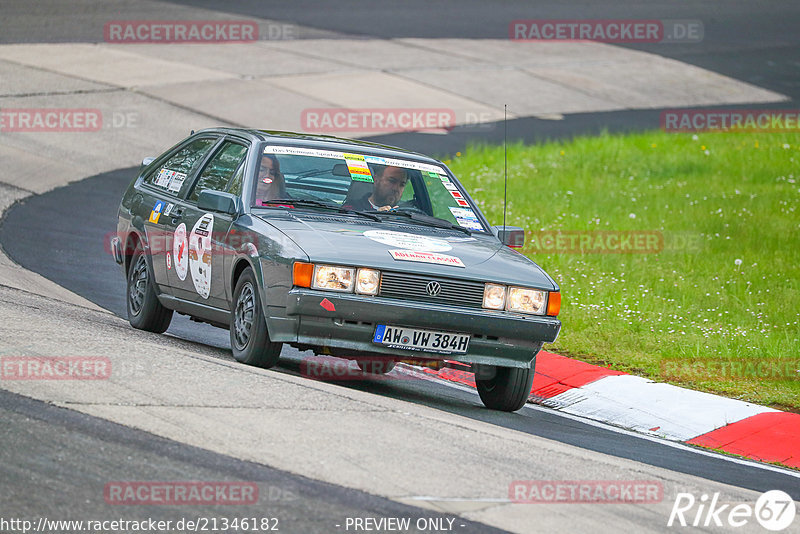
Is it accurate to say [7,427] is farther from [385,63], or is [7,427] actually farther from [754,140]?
[385,63]

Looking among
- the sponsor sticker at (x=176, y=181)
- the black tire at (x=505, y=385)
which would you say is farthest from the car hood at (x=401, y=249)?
the sponsor sticker at (x=176, y=181)

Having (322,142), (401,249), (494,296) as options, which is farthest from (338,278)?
(322,142)

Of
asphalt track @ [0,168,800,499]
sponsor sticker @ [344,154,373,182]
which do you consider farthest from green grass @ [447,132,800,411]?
sponsor sticker @ [344,154,373,182]

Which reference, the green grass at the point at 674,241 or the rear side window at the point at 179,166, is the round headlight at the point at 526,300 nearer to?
the green grass at the point at 674,241

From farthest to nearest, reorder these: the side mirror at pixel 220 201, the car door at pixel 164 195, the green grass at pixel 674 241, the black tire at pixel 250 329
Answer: the green grass at pixel 674 241 < the car door at pixel 164 195 < the side mirror at pixel 220 201 < the black tire at pixel 250 329

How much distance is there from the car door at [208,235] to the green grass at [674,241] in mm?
3414

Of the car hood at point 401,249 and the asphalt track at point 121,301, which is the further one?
the asphalt track at point 121,301

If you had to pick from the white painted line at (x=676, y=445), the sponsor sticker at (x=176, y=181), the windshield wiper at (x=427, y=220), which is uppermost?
the sponsor sticker at (x=176, y=181)

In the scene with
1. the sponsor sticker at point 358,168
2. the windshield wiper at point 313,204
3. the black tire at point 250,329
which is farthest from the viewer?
the sponsor sticker at point 358,168

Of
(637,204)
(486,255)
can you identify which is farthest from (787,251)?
(486,255)

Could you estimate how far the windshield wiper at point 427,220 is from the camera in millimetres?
8570

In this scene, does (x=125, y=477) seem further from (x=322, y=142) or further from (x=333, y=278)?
(x=322, y=142)

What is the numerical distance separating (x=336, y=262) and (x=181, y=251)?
194cm

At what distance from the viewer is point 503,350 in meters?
7.83
